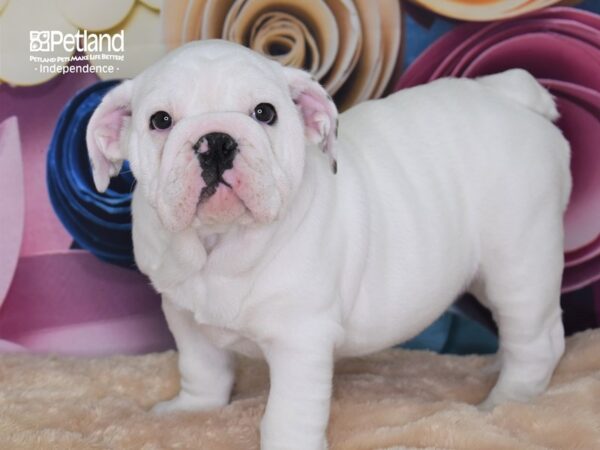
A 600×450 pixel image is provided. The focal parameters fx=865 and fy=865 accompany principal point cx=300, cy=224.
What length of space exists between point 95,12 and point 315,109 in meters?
0.93

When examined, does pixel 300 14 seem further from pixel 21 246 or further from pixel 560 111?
pixel 21 246

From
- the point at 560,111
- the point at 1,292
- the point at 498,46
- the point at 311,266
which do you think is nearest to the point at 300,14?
the point at 498,46

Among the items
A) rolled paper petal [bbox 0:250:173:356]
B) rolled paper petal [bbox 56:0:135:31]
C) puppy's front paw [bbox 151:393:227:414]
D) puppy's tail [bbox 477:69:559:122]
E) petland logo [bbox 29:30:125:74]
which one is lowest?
rolled paper petal [bbox 0:250:173:356]

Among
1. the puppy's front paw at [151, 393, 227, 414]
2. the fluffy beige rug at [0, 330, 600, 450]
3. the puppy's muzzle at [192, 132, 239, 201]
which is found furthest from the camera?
the puppy's front paw at [151, 393, 227, 414]

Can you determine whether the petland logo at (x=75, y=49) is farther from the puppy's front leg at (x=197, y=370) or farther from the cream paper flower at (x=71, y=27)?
the puppy's front leg at (x=197, y=370)

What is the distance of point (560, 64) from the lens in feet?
7.43

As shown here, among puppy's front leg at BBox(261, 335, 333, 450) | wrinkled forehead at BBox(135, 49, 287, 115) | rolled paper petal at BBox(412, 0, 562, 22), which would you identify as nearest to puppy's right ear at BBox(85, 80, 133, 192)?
wrinkled forehead at BBox(135, 49, 287, 115)

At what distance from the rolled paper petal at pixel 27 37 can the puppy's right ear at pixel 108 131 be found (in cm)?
73

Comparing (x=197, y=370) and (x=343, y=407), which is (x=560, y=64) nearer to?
(x=343, y=407)

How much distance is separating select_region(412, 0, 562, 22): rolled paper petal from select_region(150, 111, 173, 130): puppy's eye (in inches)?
38.7

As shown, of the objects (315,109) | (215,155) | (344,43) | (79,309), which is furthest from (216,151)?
(79,309)

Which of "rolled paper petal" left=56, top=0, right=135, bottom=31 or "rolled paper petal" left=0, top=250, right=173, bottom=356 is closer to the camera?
"rolled paper petal" left=56, top=0, right=135, bottom=31

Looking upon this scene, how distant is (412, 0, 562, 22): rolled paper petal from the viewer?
2.22m

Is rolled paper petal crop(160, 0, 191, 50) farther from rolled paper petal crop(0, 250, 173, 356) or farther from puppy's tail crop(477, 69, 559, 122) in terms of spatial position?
puppy's tail crop(477, 69, 559, 122)
